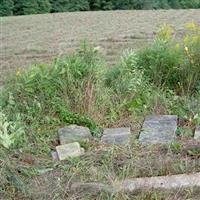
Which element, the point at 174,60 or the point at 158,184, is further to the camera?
the point at 174,60

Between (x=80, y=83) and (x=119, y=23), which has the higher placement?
(x=80, y=83)

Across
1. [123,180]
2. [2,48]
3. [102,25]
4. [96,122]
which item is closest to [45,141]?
[96,122]

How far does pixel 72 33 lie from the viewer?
1369 centimetres

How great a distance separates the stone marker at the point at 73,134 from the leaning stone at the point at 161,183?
844mm

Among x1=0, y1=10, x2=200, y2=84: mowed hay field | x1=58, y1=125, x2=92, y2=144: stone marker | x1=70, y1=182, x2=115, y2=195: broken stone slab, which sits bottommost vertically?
x1=0, y1=10, x2=200, y2=84: mowed hay field

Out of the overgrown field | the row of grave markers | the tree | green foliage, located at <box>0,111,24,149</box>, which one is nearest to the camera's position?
the overgrown field

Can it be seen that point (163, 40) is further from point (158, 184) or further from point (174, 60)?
point (158, 184)

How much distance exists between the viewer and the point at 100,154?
3.37 meters

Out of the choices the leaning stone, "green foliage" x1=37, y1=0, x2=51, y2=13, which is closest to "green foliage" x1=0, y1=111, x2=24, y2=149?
the leaning stone

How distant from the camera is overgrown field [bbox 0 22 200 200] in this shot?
10.2ft

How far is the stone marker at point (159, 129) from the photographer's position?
12.2ft

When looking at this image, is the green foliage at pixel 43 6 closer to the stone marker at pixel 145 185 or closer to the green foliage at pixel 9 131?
the green foliage at pixel 9 131

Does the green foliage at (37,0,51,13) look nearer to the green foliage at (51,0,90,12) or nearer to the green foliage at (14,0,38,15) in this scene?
the green foliage at (14,0,38,15)

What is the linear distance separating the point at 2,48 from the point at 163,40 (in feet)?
23.3
